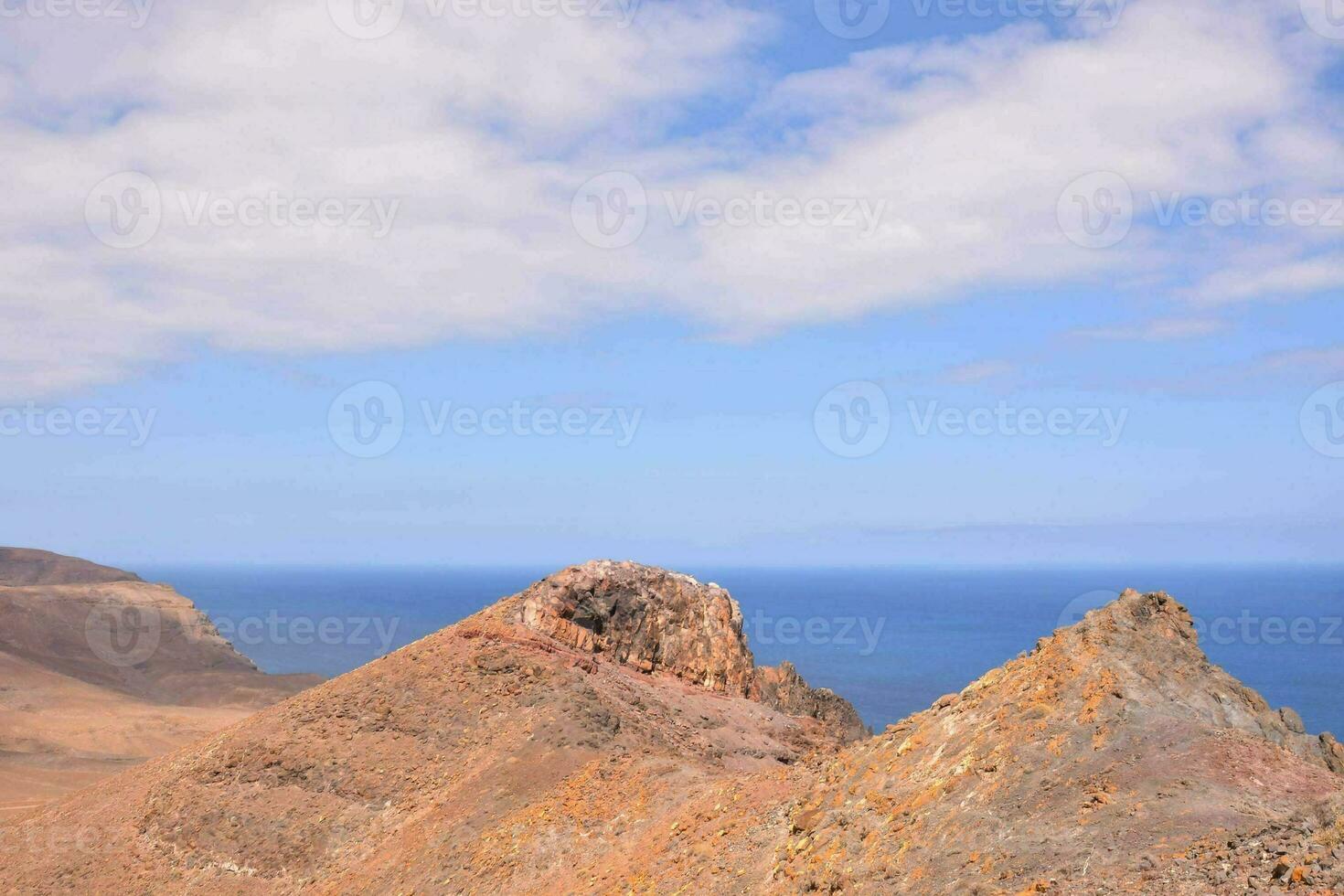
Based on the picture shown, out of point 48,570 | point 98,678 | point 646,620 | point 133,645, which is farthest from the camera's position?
point 48,570

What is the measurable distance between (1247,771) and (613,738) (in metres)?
17.4

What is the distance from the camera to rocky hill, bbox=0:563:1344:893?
1717cm

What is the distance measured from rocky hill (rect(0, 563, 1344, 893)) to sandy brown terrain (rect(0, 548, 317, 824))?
24677 mm

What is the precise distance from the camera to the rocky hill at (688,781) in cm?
1717

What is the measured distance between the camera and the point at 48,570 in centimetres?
12800

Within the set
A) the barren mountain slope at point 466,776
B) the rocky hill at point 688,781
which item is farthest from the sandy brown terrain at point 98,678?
the rocky hill at point 688,781

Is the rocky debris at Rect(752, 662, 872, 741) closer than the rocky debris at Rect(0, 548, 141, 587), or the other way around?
the rocky debris at Rect(752, 662, 872, 741)

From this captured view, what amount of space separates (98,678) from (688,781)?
81.5 meters

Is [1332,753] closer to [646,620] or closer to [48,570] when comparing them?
[646,620]

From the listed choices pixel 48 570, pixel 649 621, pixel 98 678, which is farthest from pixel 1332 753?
pixel 48 570

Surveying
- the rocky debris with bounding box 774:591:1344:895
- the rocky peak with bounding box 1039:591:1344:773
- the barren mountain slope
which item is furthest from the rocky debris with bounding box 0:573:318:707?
the rocky peak with bounding box 1039:591:1344:773

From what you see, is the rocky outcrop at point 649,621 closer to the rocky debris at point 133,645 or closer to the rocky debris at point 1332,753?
the rocky debris at point 1332,753

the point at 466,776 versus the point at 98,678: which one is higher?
the point at 466,776

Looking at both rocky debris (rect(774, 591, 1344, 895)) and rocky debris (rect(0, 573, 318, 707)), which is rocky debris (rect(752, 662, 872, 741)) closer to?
rocky debris (rect(774, 591, 1344, 895))
